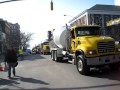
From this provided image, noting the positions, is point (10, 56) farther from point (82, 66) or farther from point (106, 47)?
point (106, 47)

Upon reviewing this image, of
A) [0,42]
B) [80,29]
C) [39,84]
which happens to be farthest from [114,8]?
[39,84]

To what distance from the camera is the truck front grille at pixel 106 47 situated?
1556 cm

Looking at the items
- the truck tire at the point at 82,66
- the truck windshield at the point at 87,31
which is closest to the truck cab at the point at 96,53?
the truck tire at the point at 82,66

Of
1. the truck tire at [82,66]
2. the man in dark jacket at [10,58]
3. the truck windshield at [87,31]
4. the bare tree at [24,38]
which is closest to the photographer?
the truck tire at [82,66]

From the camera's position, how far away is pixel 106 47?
15.7 meters

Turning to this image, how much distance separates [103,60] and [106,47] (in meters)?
0.77

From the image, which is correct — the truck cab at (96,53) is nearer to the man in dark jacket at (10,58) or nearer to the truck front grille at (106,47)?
the truck front grille at (106,47)

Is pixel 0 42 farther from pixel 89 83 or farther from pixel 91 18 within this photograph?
pixel 89 83

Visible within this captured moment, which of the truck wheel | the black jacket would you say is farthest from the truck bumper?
the black jacket

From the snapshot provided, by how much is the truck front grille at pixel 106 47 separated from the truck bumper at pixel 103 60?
1.14 ft

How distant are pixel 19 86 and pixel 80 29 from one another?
21.9 ft

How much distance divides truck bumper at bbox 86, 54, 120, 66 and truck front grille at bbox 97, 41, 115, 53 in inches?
13.6

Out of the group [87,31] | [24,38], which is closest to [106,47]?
[87,31]

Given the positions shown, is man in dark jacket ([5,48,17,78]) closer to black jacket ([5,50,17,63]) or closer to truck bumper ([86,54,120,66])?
black jacket ([5,50,17,63])
